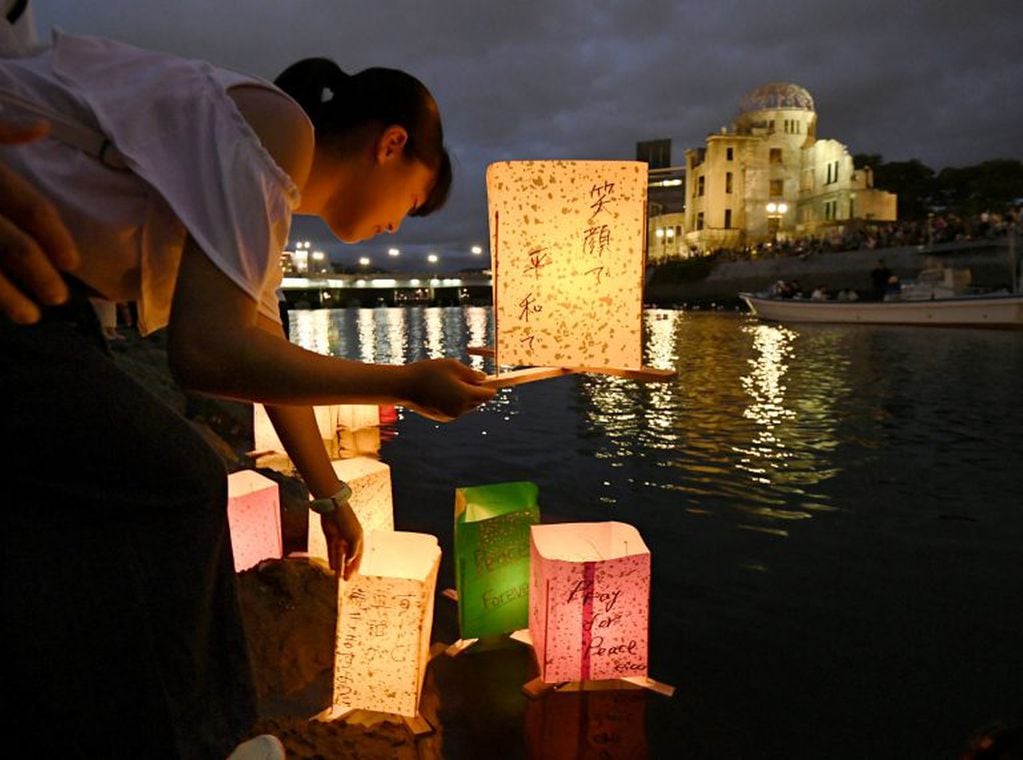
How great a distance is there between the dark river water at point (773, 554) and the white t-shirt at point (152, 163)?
1.43 metres

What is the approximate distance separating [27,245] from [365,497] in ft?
10.1

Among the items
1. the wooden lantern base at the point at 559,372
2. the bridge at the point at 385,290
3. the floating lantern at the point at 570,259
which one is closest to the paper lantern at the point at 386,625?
the wooden lantern base at the point at 559,372

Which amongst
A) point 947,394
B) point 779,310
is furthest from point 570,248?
point 779,310

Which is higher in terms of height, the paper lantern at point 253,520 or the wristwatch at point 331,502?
the wristwatch at point 331,502

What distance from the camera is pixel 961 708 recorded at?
3.03 m

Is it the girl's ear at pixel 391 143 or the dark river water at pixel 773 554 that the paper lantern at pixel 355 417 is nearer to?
the dark river water at pixel 773 554

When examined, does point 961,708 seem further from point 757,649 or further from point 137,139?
point 137,139

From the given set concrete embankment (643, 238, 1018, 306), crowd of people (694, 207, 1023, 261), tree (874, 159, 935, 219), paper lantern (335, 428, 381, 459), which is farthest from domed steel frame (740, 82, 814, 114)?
paper lantern (335, 428, 381, 459)

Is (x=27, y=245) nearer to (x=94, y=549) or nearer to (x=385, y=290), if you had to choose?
(x=94, y=549)

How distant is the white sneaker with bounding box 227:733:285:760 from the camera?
52.7 inches

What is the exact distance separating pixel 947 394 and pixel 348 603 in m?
11.1

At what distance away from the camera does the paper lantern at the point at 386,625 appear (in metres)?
2.57

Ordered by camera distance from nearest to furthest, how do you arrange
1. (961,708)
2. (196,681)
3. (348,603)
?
(196,681) → (348,603) → (961,708)

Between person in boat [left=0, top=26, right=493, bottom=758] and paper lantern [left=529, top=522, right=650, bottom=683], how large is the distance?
1.90m
